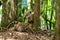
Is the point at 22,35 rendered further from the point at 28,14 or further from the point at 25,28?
the point at 28,14

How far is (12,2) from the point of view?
6.95 meters

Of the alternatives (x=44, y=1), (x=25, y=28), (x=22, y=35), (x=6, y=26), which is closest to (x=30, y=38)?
(x=22, y=35)

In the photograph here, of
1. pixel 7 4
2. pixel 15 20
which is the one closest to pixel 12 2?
pixel 7 4

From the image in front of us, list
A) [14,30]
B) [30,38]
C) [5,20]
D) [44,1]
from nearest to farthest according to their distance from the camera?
[30,38] → [14,30] → [5,20] → [44,1]

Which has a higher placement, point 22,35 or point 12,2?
point 12,2

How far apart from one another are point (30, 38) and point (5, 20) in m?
1.89

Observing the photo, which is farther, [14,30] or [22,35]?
[14,30]

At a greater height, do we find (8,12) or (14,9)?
(14,9)

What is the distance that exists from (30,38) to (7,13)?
1906 millimetres

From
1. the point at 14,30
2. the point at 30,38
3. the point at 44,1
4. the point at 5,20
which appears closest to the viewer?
the point at 30,38

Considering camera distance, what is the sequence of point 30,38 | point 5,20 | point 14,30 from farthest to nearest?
point 5,20
point 14,30
point 30,38

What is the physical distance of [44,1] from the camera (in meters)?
8.16

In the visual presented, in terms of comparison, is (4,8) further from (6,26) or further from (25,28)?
(25,28)

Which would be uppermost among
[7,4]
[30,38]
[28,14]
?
[7,4]
